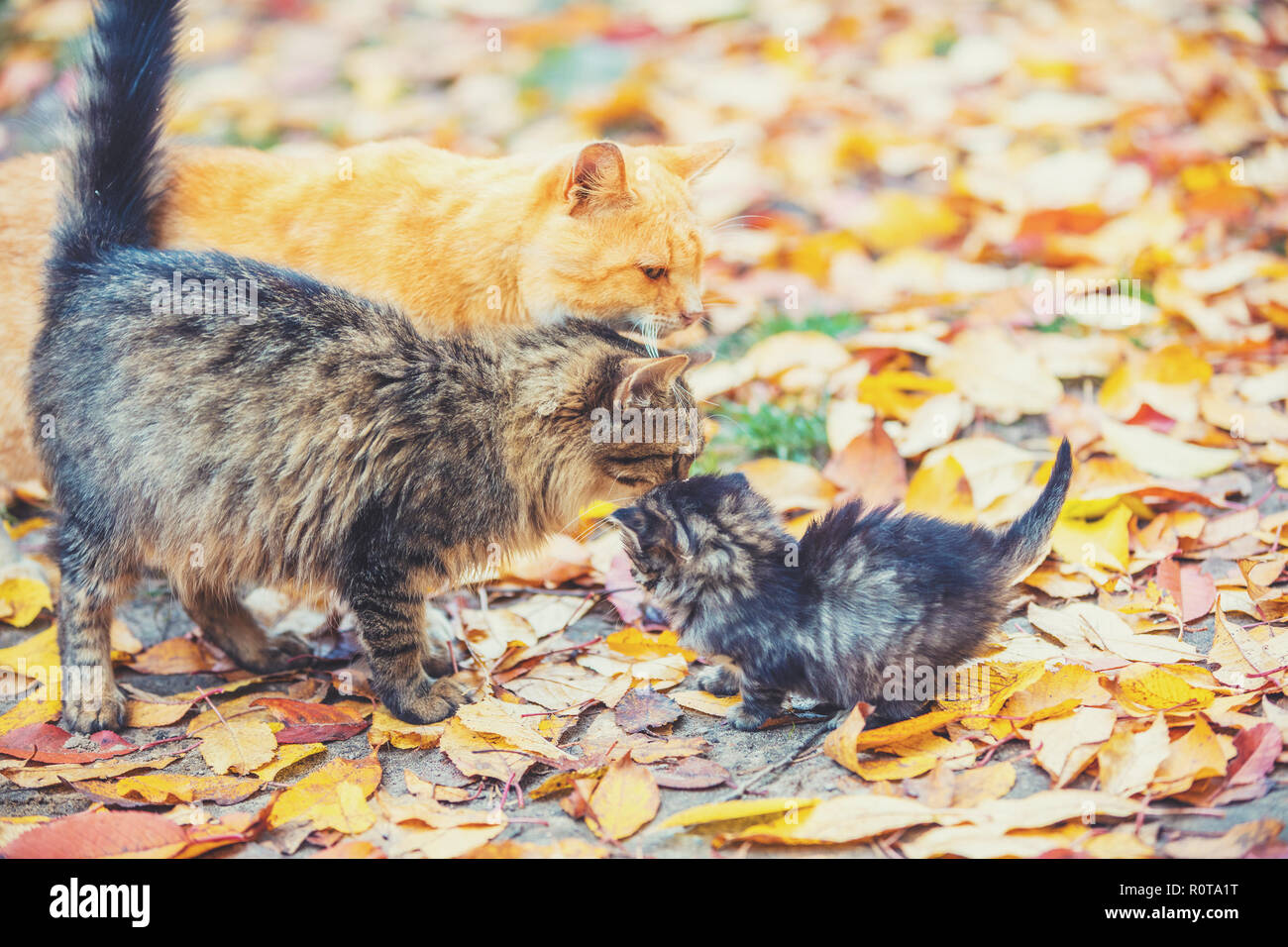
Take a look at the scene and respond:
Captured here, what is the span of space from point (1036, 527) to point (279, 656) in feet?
7.78

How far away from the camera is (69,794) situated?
A: 2.88 meters

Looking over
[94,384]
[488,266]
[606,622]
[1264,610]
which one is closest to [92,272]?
[94,384]

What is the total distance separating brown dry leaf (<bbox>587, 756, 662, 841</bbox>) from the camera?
8.22 ft

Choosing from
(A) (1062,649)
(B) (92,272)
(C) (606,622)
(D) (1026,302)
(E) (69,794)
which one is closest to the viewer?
(E) (69,794)

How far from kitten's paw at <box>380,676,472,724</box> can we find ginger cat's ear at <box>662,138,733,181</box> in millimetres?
2180

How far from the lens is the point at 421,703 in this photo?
314 cm

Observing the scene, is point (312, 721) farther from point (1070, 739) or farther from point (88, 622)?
point (1070, 739)

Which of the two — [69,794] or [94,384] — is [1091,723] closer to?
[69,794]

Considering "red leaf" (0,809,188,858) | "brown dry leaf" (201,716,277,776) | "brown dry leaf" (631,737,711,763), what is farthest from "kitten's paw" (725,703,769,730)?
"red leaf" (0,809,188,858)

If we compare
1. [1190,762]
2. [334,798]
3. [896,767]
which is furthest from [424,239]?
[1190,762]

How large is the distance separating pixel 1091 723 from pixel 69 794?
2569 mm

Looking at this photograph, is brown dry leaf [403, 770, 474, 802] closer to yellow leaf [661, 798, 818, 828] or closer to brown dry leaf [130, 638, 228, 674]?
yellow leaf [661, 798, 818, 828]

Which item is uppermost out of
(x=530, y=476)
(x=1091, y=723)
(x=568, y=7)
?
(x=568, y=7)

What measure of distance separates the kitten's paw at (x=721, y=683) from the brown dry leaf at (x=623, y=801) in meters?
0.50
